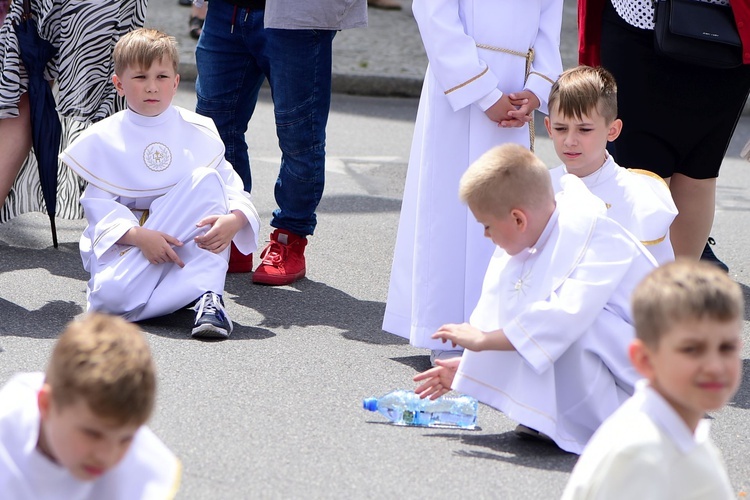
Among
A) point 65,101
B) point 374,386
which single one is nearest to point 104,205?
point 65,101

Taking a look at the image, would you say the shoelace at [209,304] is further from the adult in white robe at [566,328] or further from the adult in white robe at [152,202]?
the adult in white robe at [566,328]

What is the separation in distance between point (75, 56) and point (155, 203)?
1.01 meters

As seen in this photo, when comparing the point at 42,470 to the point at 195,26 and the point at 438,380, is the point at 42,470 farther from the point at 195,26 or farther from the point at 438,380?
the point at 195,26

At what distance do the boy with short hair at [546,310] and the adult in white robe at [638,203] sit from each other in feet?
1.75

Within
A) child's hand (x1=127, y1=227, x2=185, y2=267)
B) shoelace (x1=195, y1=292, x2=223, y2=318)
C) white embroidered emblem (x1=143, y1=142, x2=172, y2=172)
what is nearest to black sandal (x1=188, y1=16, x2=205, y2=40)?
white embroidered emblem (x1=143, y1=142, x2=172, y2=172)

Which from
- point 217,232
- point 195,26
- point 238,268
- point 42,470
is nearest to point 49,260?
point 238,268

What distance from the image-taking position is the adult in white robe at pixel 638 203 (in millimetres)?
3846

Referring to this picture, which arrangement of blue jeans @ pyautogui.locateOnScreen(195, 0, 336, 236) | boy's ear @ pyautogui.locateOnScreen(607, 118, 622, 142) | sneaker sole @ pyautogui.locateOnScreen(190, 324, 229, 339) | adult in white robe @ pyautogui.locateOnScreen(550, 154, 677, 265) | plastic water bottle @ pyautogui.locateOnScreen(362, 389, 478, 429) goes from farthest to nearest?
blue jeans @ pyautogui.locateOnScreen(195, 0, 336, 236) → sneaker sole @ pyautogui.locateOnScreen(190, 324, 229, 339) → boy's ear @ pyautogui.locateOnScreen(607, 118, 622, 142) → adult in white robe @ pyautogui.locateOnScreen(550, 154, 677, 265) → plastic water bottle @ pyautogui.locateOnScreen(362, 389, 478, 429)

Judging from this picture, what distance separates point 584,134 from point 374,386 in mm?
1058

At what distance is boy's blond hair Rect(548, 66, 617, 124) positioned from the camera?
12.8ft

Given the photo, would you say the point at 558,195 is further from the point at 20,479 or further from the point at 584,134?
the point at 20,479

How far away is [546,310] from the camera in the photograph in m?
3.18

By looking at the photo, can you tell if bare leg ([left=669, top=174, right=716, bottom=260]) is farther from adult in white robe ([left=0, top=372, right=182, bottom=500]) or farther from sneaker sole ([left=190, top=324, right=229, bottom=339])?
adult in white robe ([left=0, top=372, right=182, bottom=500])

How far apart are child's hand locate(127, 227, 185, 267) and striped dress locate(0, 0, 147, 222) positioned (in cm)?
104
